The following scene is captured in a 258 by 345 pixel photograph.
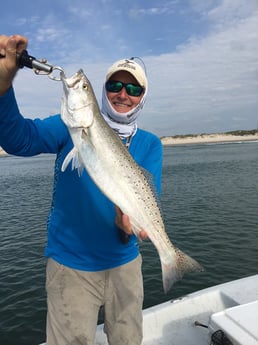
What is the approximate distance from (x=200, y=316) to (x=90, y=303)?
9.49 feet

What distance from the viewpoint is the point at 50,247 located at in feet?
12.7

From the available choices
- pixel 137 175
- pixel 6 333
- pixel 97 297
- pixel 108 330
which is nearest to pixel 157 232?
pixel 137 175

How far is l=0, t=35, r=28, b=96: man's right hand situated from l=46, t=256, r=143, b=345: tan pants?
2.06 m

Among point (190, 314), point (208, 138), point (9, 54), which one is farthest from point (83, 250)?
point (208, 138)

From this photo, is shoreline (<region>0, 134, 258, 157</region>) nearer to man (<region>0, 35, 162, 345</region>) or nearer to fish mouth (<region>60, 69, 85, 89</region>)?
man (<region>0, 35, 162, 345</region>)

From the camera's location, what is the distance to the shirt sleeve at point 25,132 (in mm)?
3151

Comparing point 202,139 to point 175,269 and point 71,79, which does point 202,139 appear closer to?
point 175,269

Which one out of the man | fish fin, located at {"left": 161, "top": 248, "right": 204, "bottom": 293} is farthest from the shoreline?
the man

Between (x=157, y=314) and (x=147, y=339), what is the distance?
432mm

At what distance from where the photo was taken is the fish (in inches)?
134

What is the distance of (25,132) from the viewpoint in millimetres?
3404

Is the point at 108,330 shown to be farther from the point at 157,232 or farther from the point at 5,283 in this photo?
the point at 5,283

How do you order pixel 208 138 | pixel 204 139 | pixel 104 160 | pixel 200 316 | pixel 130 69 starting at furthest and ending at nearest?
1. pixel 208 138
2. pixel 204 139
3. pixel 200 316
4. pixel 130 69
5. pixel 104 160

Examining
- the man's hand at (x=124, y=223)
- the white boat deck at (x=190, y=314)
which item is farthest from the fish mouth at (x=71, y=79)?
the white boat deck at (x=190, y=314)
